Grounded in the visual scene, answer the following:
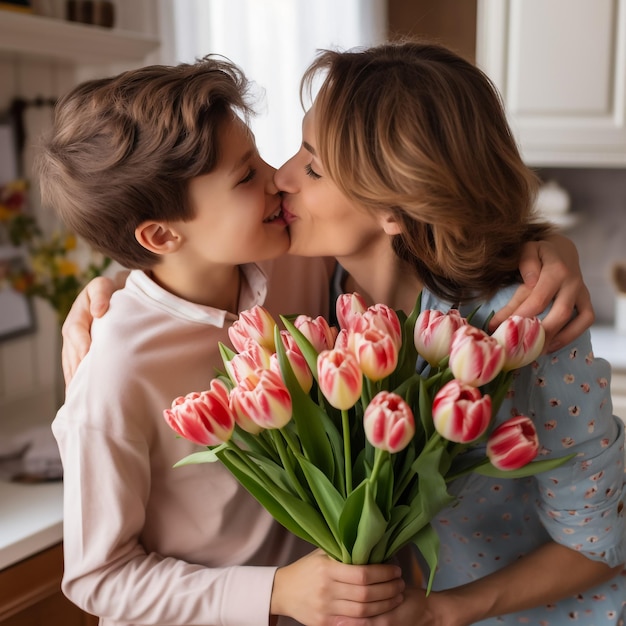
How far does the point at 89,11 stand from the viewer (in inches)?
84.4

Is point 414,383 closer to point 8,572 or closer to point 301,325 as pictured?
point 301,325

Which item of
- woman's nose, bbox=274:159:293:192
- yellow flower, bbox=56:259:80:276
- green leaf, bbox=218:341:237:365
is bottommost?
yellow flower, bbox=56:259:80:276

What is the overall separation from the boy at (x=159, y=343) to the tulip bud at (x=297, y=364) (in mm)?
232

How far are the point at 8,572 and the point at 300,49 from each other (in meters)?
1.68

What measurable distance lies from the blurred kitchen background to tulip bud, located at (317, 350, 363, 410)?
1.41 metres

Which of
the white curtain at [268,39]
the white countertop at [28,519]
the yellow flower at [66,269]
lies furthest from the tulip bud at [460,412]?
the white curtain at [268,39]

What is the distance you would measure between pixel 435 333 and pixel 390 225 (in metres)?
0.33

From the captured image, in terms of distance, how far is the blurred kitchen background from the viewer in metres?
2.20

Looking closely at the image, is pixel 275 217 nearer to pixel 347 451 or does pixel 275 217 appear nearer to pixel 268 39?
pixel 347 451

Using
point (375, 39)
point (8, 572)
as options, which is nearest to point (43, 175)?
point (8, 572)

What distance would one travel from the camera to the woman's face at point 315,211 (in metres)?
1.16

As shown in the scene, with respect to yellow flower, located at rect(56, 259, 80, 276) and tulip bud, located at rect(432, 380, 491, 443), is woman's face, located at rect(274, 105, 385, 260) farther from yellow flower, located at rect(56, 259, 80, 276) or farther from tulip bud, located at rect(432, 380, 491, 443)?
yellow flower, located at rect(56, 259, 80, 276)

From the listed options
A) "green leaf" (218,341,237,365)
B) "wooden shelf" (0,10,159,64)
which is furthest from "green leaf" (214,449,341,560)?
"wooden shelf" (0,10,159,64)

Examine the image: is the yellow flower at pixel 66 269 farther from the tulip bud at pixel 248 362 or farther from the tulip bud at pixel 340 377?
the tulip bud at pixel 340 377
